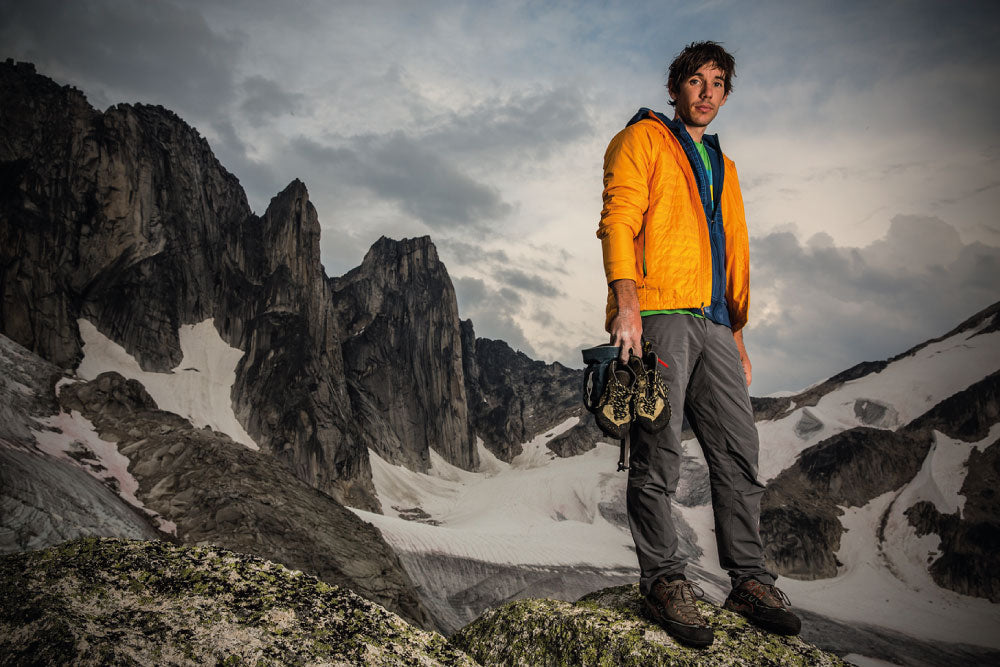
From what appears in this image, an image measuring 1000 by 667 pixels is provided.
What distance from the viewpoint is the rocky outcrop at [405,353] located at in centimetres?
10581

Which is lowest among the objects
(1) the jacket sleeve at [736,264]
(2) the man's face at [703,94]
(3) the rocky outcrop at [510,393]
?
(1) the jacket sleeve at [736,264]

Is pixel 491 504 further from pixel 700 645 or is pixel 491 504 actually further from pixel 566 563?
pixel 700 645

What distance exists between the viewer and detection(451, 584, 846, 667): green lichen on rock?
105 inches

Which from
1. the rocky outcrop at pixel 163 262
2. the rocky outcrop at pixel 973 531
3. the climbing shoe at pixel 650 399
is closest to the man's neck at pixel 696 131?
the climbing shoe at pixel 650 399

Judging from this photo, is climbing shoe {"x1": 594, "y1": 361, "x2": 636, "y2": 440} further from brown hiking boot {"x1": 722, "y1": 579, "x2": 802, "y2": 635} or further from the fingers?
brown hiking boot {"x1": 722, "y1": 579, "x2": 802, "y2": 635}

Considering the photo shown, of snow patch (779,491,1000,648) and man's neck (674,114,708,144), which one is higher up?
man's neck (674,114,708,144)

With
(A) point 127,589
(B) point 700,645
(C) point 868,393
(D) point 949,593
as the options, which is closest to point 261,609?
(A) point 127,589

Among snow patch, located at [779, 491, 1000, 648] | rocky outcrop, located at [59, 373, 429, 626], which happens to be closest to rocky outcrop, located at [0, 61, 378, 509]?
rocky outcrop, located at [59, 373, 429, 626]

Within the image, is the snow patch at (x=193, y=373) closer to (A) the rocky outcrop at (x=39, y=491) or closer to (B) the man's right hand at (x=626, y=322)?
(A) the rocky outcrop at (x=39, y=491)

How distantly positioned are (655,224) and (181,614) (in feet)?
10.4

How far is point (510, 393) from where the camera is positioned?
147500 millimetres

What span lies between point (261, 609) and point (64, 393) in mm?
42430

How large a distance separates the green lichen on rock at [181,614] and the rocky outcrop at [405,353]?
101m

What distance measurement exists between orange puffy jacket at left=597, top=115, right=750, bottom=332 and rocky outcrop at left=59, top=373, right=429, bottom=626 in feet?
81.6
